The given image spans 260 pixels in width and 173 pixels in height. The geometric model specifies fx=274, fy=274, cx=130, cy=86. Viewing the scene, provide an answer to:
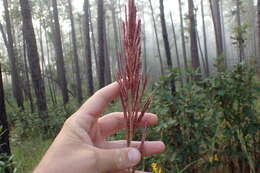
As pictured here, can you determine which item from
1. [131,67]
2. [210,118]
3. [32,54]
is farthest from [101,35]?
[131,67]

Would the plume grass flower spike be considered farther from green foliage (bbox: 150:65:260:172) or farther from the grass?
the grass

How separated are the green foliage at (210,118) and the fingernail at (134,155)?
72.6 inches

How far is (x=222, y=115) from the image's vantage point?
121 inches

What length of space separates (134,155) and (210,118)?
2.10 m

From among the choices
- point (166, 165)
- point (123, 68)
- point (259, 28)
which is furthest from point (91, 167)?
point (259, 28)

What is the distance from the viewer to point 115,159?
4.00 ft

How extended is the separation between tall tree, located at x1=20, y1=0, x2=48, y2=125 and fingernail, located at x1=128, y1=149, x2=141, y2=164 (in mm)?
8017

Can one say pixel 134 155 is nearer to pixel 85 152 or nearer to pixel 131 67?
pixel 85 152

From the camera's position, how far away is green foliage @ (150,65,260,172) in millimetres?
2969

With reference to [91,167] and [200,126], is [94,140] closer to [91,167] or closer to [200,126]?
[91,167]

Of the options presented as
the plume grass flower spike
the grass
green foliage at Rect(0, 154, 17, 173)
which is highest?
the plume grass flower spike

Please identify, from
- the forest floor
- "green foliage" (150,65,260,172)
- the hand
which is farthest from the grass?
the hand

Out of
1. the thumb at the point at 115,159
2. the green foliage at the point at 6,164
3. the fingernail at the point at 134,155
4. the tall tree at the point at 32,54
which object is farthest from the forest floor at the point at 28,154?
the fingernail at the point at 134,155

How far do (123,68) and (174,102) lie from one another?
7.09 ft
